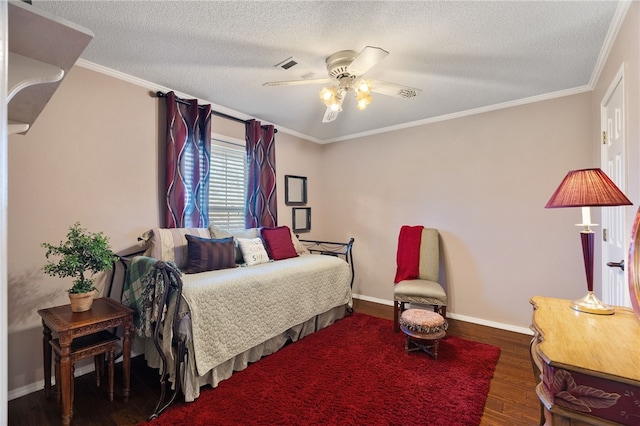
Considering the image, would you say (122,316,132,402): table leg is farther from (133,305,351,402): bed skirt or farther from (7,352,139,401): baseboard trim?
(7,352,139,401): baseboard trim

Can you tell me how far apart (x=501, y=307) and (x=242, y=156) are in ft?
11.2

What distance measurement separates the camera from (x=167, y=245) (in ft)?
8.29

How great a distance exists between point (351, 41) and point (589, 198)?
1655 millimetres

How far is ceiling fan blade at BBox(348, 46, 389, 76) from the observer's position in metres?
1.69

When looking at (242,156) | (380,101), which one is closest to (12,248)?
(242,156)

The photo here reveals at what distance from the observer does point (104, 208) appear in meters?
2.39

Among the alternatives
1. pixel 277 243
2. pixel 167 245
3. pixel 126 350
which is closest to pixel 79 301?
pixel 126 350

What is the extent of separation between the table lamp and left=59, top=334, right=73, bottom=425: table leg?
2692mm

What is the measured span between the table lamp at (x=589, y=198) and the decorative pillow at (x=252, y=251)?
2405 mm

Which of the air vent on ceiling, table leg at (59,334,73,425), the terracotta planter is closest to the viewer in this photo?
table leg at (59,334,73,425)

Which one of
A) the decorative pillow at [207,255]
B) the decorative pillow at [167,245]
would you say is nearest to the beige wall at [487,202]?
the decorative pillow at [207,255]

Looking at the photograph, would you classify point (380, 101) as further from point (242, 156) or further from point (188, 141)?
point (188, 141)

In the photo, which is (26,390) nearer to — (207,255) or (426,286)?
(207,255)

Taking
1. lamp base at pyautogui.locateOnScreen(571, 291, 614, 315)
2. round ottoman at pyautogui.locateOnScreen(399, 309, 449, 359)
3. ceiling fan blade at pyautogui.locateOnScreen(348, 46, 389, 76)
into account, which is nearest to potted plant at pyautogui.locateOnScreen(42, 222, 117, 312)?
ceiling fan blade at pyautogui.locateOnScreen(348, 46, 389, 76)
